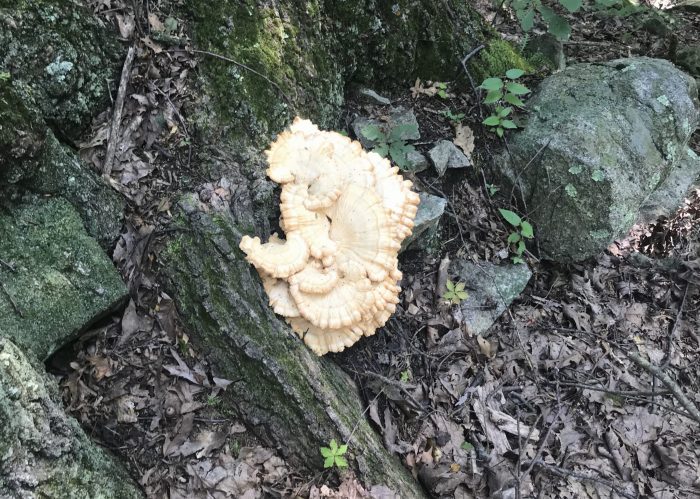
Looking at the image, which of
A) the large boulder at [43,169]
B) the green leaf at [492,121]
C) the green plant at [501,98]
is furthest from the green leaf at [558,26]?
the large boulder at [43,169]

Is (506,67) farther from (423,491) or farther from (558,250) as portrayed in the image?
(423,491)

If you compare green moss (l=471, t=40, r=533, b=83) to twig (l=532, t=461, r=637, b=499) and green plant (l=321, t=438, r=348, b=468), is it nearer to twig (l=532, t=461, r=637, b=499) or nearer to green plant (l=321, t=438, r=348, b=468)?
twig (l=532, t=461, r=637, b=499)

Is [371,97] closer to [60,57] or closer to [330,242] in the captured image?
[330,242]

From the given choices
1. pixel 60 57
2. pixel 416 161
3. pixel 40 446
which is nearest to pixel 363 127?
pixel 416 161

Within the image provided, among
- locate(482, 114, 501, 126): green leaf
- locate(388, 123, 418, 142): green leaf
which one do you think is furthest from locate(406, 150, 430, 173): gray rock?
locate(482, 114, 501, 126): green leaf

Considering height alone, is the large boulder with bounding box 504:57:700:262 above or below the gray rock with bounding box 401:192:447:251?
above
